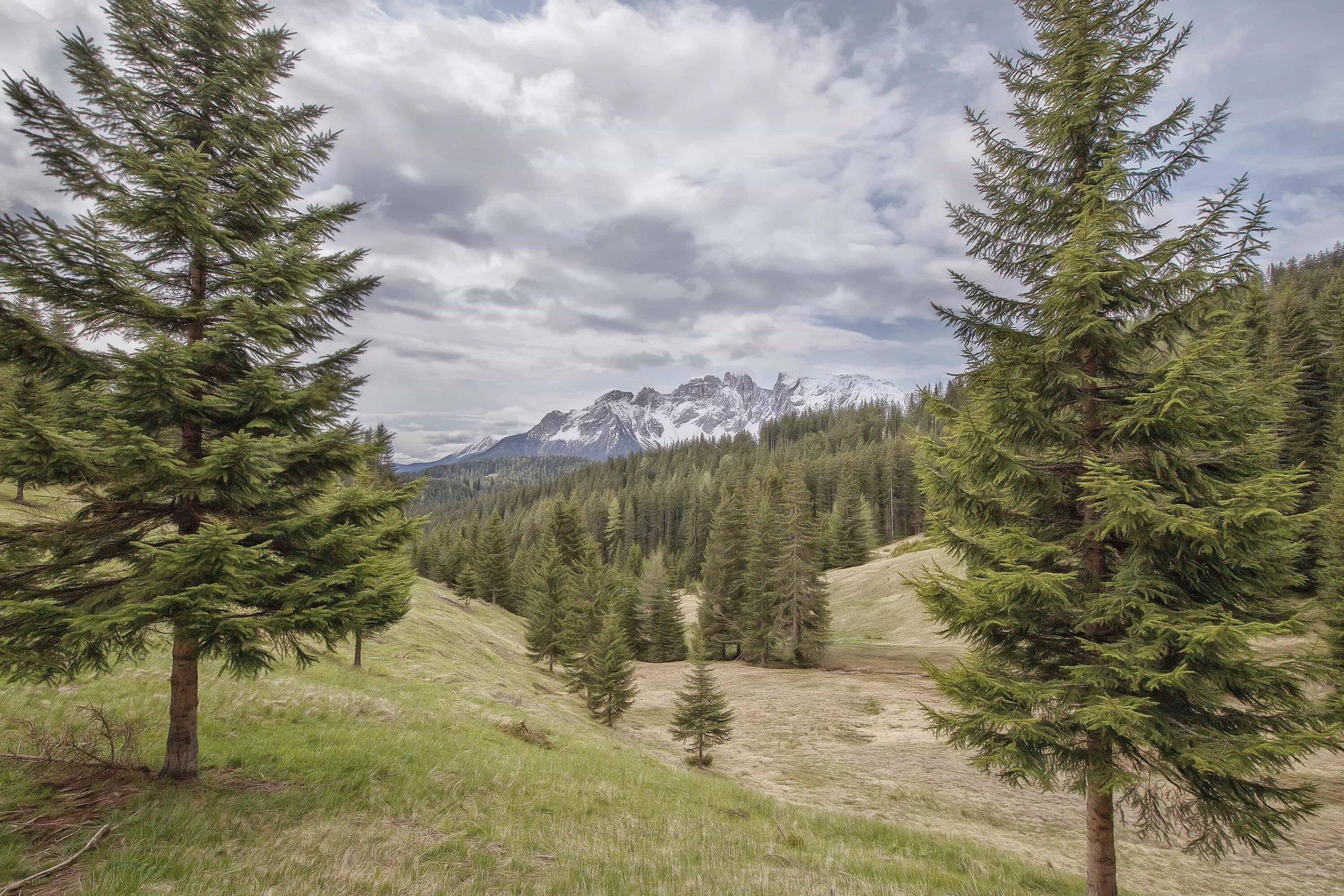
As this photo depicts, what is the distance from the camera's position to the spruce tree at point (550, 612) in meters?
37.8

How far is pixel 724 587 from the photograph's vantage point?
45625 mm

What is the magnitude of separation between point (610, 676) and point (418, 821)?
61.0 feet

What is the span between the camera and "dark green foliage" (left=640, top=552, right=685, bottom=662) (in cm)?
4894

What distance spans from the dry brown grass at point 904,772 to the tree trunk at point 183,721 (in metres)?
10.8

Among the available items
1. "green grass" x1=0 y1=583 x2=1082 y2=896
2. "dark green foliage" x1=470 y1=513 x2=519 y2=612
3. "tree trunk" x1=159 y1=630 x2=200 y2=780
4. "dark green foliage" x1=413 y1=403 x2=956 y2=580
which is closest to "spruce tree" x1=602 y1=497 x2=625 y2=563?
"dark green foliage" x1=413 y1=403 x2=956 y2=580

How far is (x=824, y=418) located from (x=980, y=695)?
185981mm

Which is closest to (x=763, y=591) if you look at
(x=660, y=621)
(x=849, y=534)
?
(x=660, y=621)

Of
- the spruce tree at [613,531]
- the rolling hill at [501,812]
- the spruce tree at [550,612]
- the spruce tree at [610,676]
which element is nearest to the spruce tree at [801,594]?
the rolling hill at [501,812]

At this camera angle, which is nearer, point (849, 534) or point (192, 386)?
point (192, 386)

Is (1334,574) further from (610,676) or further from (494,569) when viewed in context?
(494,569)

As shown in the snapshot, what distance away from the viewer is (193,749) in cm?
808

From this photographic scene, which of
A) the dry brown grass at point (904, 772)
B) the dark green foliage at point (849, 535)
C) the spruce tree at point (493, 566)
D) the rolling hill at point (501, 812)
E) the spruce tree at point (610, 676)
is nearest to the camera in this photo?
the rolling hill at point (501, 812)

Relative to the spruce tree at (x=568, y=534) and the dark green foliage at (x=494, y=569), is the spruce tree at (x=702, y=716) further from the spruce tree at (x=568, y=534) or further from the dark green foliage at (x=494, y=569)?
the dark green foliage at (x=494, y=569)

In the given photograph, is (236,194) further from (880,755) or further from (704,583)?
(704,583)
